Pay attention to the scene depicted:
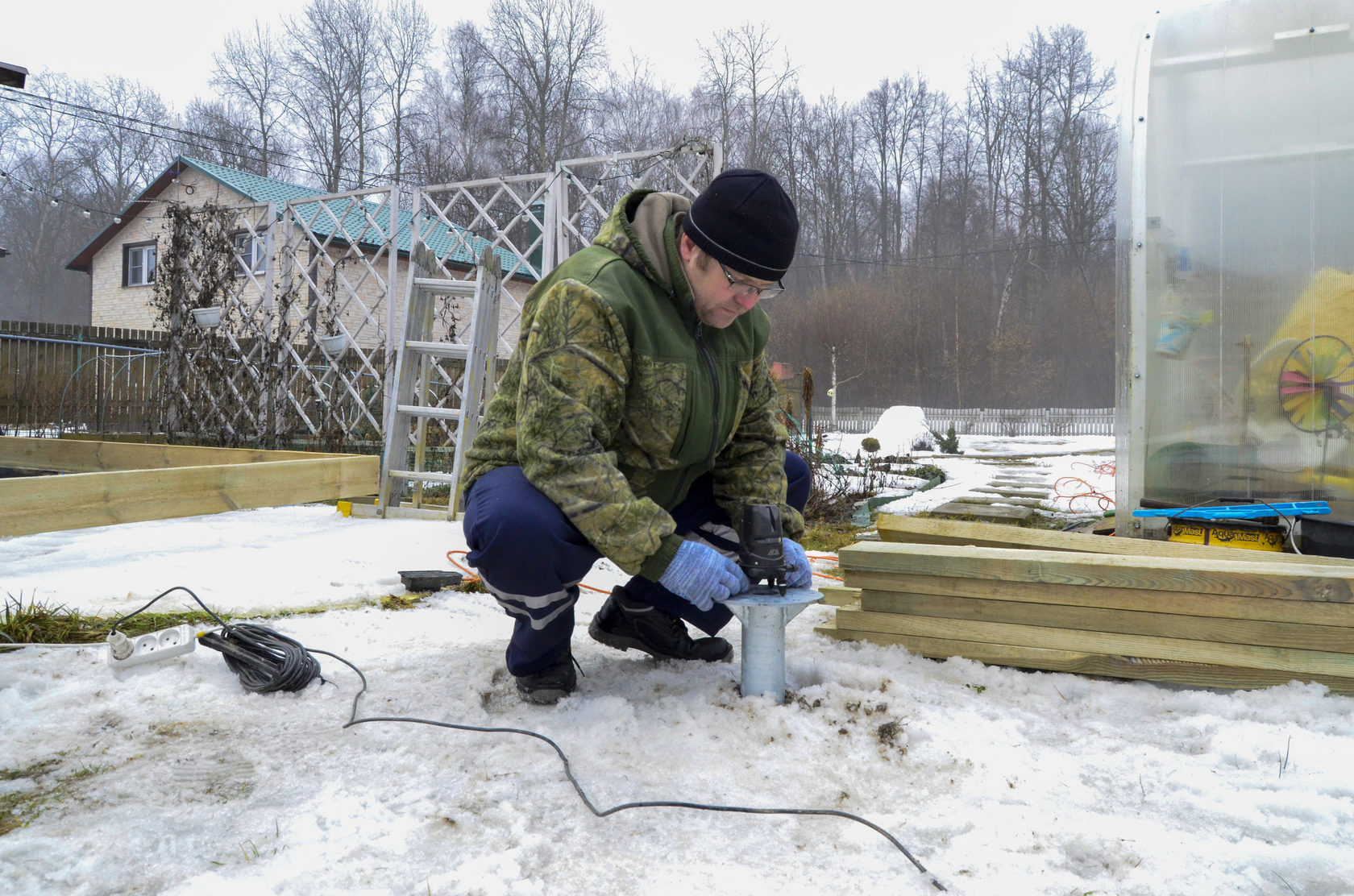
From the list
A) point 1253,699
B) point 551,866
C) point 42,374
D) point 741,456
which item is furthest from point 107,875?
point 42,374

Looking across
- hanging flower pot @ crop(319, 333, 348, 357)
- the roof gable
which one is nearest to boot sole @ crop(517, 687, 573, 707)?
hanging flower pot @ crop(319, 333, 348, 357)

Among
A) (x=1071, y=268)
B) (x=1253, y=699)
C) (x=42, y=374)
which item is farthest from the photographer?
(x=1071, y=268)

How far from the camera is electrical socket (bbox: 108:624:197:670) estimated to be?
1819 millimetres

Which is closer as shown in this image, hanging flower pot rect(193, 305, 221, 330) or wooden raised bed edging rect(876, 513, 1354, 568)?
wooden raised bed edging rect(876, 513, 1354, 568)

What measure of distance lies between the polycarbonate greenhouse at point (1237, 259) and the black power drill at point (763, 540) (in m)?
2.59

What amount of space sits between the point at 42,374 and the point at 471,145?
14.1 m

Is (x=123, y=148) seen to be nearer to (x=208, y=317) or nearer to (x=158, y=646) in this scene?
(x=208, y=317)

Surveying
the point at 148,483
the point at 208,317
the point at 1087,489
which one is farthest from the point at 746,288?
the point at 208,317

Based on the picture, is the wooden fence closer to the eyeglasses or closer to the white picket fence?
the eyeglasses

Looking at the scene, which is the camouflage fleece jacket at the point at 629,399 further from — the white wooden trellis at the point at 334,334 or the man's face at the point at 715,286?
the white wooden trellis at the point at 334,334

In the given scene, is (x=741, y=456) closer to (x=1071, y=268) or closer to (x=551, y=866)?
(x=551, y=866)

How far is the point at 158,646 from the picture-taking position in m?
1.89

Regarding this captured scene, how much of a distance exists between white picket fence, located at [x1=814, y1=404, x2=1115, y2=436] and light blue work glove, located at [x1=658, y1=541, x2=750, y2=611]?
20469mm

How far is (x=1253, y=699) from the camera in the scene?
1802 millimetres
